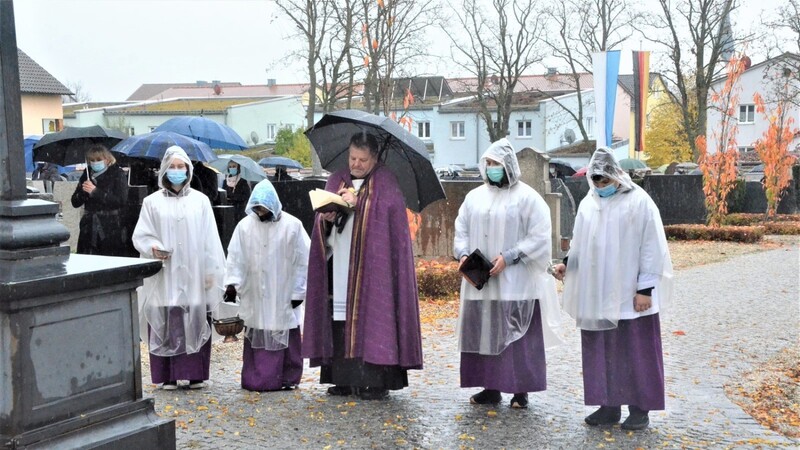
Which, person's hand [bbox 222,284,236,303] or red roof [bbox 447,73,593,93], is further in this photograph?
red roof [bbox 447,73,593,93]

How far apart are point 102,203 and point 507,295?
5.07 metres

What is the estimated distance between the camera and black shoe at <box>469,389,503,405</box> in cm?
693

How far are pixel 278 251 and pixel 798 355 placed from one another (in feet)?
16.8

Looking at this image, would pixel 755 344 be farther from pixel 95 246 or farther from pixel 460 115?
pixel 460 115

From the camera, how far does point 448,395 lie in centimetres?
732

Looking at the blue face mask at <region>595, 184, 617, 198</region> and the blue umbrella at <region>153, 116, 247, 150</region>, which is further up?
the blue umbrella at <region>153, 116, 247, 150</region>

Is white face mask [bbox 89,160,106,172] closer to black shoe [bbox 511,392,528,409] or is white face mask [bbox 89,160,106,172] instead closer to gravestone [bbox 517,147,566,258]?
black shoe [bbox 511,392,528,409]

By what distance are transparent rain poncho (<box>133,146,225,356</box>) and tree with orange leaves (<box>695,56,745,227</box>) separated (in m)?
17.0

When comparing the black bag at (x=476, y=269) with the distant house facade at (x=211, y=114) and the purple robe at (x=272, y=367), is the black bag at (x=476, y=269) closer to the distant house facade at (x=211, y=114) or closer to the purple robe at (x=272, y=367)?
the purple robe at (x=272, y=367)

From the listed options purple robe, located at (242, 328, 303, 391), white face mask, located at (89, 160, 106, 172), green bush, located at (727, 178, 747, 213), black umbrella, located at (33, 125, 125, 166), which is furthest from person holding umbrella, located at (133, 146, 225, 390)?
green bush, located at (727, 178, 747, 213)

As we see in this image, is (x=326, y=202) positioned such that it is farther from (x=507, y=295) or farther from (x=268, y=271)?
(x=507, y=295)

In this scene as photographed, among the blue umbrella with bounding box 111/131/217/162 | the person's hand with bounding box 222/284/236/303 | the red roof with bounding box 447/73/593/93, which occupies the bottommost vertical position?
the person's hand with bounding box 222/284/236/303

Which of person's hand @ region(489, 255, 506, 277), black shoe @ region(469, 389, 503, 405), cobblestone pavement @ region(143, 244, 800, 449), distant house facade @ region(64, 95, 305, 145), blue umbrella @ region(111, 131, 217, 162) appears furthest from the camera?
distant house facade @ region(64, 95, 305, 145)

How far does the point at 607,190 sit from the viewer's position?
6.43m
